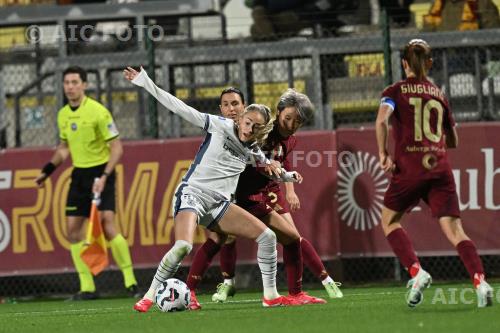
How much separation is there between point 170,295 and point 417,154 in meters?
2.24

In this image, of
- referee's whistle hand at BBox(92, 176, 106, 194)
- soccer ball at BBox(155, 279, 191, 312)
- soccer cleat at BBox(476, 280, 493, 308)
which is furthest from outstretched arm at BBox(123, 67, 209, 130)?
referee's whistle hand at BBox(92, 176, 106, 194)

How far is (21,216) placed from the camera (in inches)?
576

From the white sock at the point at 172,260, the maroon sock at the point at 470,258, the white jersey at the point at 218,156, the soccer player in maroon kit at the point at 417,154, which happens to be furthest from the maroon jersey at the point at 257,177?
the maroon sock at the point at 470,258

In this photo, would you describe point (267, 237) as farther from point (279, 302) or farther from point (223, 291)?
point (223, 291)

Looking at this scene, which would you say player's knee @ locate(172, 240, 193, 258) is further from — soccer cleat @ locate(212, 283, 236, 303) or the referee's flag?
the referee's flag

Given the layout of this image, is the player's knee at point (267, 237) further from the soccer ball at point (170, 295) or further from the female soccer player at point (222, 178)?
the soccer ball at point (170, 295)

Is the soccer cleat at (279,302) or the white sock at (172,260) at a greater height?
the white sock at (172,260)

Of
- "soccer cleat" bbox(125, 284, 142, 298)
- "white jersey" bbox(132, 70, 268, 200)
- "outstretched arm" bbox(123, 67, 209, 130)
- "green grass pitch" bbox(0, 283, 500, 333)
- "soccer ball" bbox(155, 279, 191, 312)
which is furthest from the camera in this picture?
"soccer cleat" bbox(125, 284, 142, 298)

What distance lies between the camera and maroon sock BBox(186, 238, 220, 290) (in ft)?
37.1

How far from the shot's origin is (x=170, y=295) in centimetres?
1003

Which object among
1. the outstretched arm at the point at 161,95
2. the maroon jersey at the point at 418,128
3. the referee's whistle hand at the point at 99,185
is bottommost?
the referee's whistle hand at the point at 99,185

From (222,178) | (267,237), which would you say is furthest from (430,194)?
(222,178)

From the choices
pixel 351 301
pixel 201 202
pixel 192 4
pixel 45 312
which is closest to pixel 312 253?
pixel 351 301

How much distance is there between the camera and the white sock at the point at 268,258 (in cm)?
1023
